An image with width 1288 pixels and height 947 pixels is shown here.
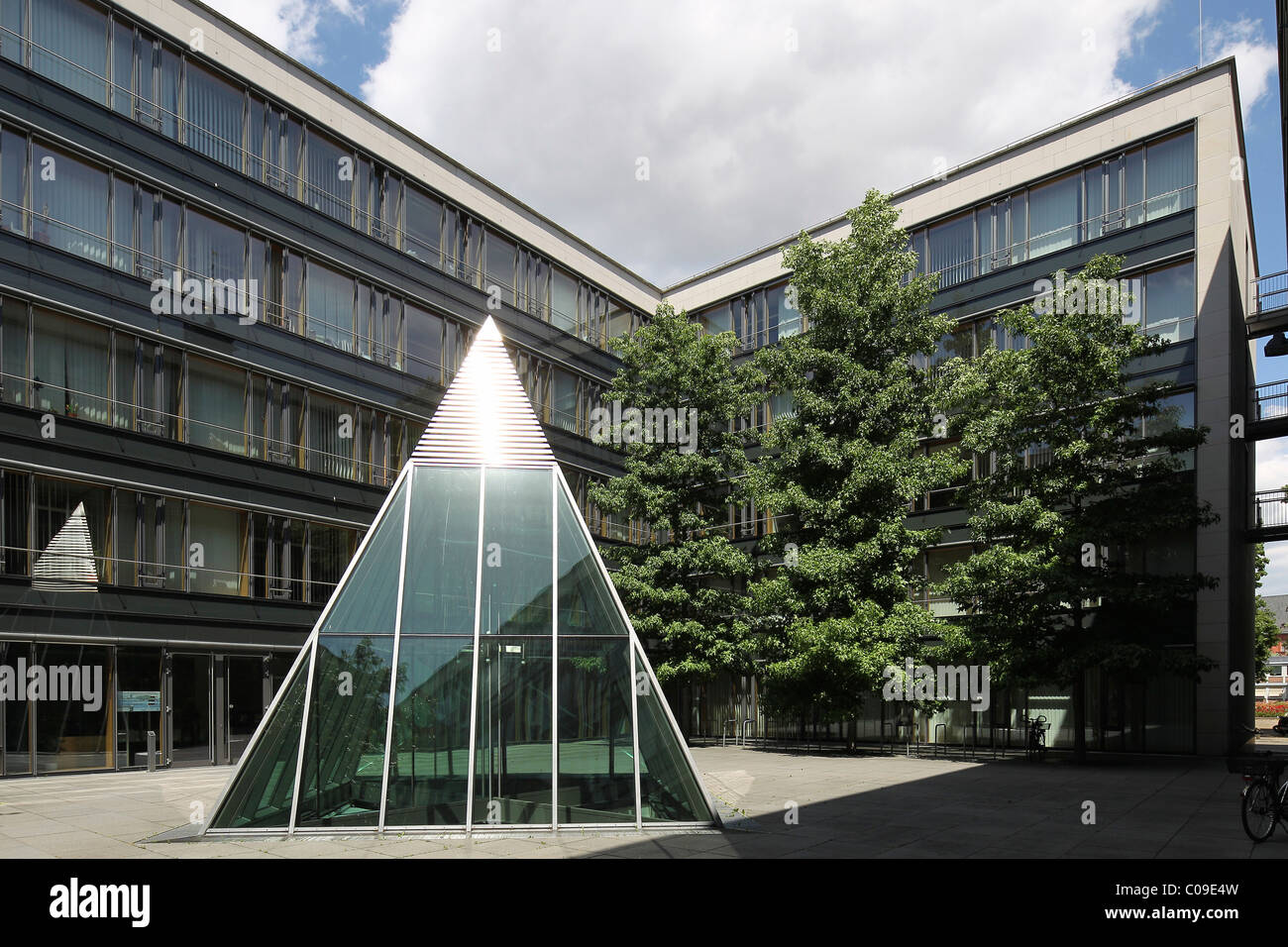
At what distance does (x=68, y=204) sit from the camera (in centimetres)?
2609

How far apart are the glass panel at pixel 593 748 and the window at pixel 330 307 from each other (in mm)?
22293

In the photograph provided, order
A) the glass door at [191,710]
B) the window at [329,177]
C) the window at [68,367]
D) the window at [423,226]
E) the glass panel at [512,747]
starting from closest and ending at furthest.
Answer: the glass panel at [512,747] → the window at [68,367] → the glass door at [191,710] → the window at [329,177] → the window at [423,226]

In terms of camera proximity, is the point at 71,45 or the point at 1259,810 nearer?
the point at 1259,810

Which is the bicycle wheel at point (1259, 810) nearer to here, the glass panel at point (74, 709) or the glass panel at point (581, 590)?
the glass panel at point (581, 590)

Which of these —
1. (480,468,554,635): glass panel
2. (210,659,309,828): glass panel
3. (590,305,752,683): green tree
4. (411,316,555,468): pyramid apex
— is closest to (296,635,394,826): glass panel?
(210,659,309,828): glass panel

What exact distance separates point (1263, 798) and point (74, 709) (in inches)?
1007

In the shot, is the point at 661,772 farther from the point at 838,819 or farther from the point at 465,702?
the point at 838,819

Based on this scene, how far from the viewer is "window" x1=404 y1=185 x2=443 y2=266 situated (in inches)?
1463

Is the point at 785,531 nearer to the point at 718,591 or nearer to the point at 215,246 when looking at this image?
the point at 718,591

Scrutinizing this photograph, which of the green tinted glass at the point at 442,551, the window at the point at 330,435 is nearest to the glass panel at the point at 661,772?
the green tinted glass at the point at 442,551

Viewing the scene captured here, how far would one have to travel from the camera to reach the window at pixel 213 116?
29.5 meters

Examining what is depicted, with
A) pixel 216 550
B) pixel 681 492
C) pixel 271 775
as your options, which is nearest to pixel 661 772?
pixel 271 775

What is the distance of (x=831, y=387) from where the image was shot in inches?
1276
